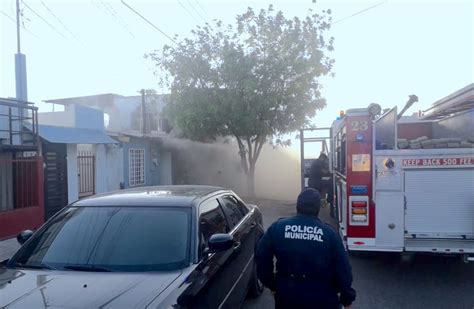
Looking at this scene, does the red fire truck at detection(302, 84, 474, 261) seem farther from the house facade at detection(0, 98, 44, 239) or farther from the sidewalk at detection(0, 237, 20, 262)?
the house facade at detection(0, 98, 44, 239)

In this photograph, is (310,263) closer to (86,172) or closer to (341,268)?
(341,268)

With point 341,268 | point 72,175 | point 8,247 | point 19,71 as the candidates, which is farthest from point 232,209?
point 19,71

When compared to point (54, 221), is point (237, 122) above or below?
above

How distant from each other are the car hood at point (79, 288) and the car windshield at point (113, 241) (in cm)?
14

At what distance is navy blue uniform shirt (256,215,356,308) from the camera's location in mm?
2611

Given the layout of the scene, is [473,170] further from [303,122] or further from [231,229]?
[303,122]

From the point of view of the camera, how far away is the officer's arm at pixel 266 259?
9.18ft

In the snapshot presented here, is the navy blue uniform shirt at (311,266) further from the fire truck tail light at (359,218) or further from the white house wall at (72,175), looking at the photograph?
the white house wall at (72,175)

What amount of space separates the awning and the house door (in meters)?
0.50

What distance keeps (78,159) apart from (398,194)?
1175cm

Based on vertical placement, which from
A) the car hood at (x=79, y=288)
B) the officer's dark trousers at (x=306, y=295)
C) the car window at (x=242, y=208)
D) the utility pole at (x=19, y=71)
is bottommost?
the officer's dark trousers at (x=306, y=295)

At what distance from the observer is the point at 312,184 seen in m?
10.3

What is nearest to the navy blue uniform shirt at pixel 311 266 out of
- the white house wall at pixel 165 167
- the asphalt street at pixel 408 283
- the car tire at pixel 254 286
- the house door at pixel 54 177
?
the car tire at pixel 254 286

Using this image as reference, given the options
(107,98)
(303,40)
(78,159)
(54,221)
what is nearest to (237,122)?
(303,40)
